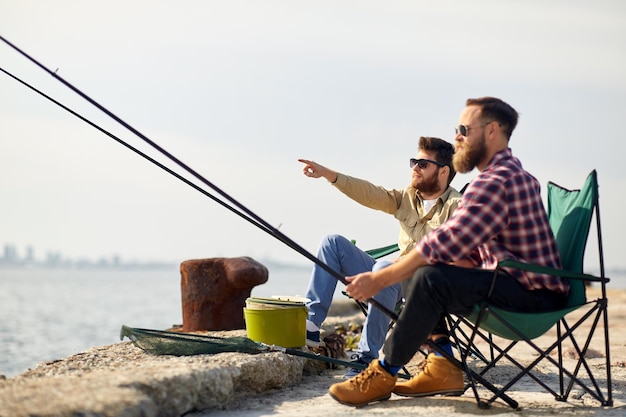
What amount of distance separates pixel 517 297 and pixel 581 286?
0.29m

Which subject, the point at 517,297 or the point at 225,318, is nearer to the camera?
the point at 517,297

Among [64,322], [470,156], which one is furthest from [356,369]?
[64,322]

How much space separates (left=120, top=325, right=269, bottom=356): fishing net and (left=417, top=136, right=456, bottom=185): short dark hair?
56.6 inches

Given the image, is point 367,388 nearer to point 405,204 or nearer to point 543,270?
point 543,270

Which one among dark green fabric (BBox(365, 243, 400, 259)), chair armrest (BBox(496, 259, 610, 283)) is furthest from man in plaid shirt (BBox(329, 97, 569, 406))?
dark green fabric (BBox(365, 243, 400, 259))

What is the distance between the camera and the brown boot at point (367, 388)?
4.02m

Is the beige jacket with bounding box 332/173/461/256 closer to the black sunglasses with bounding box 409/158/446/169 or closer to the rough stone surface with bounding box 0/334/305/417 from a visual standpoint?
the black sunglasses with bounding box 409/158/446/169

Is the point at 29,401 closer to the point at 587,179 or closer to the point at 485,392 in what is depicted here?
the point at 485,392

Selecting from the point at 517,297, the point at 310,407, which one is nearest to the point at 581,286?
the point at 517,297

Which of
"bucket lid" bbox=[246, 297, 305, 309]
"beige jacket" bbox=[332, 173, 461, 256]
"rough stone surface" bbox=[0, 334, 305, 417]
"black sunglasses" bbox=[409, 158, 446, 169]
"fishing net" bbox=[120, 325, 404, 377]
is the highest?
"black sunglasses" bbox=[409, 158, 446, 169]

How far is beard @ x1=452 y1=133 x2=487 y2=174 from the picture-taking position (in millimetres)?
4023

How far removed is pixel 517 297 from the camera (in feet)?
12.7

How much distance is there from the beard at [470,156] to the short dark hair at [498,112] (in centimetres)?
10

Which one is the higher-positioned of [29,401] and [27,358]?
[29,401]
